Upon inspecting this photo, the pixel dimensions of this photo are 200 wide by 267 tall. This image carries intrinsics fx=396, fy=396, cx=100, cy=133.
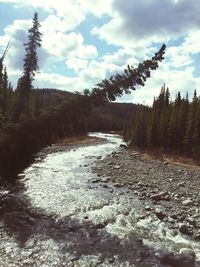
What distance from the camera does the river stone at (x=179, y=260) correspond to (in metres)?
14.1

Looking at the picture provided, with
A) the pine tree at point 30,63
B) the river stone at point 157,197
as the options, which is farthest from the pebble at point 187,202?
the pine tree at point 30,63

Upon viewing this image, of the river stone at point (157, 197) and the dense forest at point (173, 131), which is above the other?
the dense forest at point (173, 131)

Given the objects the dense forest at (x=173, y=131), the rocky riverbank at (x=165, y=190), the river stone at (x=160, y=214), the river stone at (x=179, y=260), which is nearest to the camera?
the river stone at (x=179, y=260)

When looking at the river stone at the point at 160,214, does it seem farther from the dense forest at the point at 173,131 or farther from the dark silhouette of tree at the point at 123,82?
the dense forest at the point at 173,131

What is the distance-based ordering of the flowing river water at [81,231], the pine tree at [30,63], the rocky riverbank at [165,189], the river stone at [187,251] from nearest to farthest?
the flowing river water at [81,231] < the river stone at [187,251] < the rocky riverbank at [165,189] < the pine tree at [30,63]

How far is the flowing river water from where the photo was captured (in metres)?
14.6

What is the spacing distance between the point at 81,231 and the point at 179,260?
497cm

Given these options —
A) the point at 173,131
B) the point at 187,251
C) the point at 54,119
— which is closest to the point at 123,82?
the point at 54,119

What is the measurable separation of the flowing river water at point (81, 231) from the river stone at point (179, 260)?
352 mm

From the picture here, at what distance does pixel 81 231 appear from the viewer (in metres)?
17.6

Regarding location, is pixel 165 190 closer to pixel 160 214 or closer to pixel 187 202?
pixel 187 202

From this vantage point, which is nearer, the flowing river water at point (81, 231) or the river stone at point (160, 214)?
the flowing river water at point (81, 231)

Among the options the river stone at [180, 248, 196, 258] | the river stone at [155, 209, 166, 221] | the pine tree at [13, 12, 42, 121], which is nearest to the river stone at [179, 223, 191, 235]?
the river stone at [155, 209, 166, 221]

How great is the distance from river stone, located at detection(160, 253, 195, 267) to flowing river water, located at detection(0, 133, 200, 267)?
35cm
